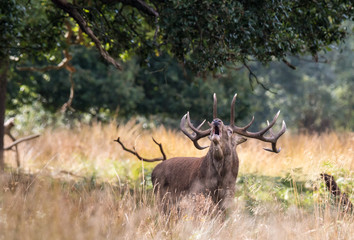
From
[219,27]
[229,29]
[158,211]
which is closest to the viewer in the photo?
[158,211]

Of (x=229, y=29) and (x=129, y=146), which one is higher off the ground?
(x=229, y=29)

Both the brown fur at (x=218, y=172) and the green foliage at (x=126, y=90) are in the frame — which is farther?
the green foliage at (x=126, y=90)

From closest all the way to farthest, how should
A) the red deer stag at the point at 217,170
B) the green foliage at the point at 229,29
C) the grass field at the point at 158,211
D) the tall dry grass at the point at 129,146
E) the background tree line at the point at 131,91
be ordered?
1. the grass field at the point at 158,211
2. the red deer stag at the point at 217,170
3. the green foliage at the point at 229,29
4. the tall dry grass at the point at 129,146
5. the background tree line at the point at 131,91

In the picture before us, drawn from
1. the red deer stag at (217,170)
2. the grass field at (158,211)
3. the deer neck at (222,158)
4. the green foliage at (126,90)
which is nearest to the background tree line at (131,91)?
the green foliage at (126,90)

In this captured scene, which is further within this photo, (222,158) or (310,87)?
(310,87)

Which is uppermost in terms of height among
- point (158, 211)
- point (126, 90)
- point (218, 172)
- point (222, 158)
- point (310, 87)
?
point (310, 87)

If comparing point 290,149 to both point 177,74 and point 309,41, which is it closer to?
point 309,41

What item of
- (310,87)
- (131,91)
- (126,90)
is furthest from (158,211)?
(310,87)

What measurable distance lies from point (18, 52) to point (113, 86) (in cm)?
1193

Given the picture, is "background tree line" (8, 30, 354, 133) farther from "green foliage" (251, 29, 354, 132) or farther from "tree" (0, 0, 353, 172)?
"tree" (0, 0, 353, 172)

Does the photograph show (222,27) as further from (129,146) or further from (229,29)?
(129,146)

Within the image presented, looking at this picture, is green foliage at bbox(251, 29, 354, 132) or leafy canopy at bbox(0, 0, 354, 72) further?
green foliage at bbox(251, 29, 354, 132)

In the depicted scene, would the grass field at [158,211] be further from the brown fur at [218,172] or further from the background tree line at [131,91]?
the background tree line at [131,91]

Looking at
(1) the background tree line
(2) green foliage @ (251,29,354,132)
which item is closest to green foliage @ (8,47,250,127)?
(1) the background tree line
